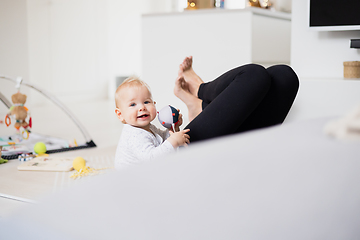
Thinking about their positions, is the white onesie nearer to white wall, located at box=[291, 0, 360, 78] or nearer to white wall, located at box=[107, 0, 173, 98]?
white wall, located at box=[291, 0, 360, 78]

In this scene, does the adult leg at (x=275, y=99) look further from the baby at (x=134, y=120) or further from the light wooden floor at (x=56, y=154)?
the light wooden floor at (x=56, y=154)

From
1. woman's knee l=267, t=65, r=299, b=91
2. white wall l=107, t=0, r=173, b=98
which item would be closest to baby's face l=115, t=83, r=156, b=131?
woman's knee l=267, t=65, r=299, b=91

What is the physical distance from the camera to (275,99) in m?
1.31

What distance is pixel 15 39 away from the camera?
4.23 metres

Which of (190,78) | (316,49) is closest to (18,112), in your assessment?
(190,78)

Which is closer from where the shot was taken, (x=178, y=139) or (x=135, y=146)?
(x=178, y=139)

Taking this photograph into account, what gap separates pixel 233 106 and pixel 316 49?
5.02 ft

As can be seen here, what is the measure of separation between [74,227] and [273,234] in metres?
0.15

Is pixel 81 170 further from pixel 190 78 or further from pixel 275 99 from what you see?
pixel 275 99

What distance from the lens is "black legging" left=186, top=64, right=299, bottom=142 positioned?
1.18 m

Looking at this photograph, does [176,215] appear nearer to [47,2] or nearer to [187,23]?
[187,23]

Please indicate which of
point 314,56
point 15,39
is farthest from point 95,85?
point 314,56

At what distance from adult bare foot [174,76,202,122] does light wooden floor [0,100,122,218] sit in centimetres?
43

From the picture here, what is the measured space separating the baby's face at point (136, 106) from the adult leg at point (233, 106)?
0.56 ft
